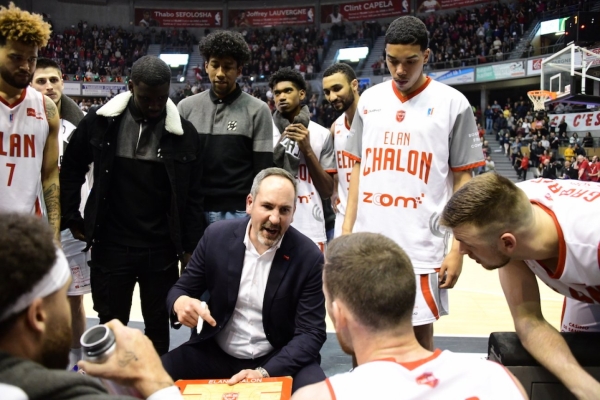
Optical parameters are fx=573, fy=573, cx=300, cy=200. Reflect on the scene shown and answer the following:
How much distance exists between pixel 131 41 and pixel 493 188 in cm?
3290

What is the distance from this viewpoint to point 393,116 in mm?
3051

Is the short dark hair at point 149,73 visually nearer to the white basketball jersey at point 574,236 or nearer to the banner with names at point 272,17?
the white basketball jersey at point 574,236

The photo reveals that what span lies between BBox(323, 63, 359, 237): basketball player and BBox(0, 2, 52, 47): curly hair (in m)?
2.01

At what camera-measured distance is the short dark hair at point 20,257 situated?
1265 millimetres

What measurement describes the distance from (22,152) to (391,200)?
2.01m

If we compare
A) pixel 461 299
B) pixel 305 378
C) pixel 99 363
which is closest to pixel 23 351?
pixel 99 363

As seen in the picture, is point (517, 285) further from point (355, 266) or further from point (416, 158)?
point (355, 266)

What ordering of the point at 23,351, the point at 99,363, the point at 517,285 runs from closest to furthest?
1. the point at 23,351
2. the point at 99,363
3. the point at 517,285

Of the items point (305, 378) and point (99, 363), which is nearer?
point (99, 363)

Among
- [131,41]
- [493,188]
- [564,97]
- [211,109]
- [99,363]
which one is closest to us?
[99,363]

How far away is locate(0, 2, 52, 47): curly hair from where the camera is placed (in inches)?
116

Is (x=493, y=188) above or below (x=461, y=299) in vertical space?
above

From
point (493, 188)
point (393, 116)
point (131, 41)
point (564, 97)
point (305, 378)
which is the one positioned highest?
point (131, 41)

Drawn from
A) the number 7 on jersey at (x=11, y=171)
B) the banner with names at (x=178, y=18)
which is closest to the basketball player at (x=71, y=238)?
the number 7 on jersey at (x=11, y=171)
